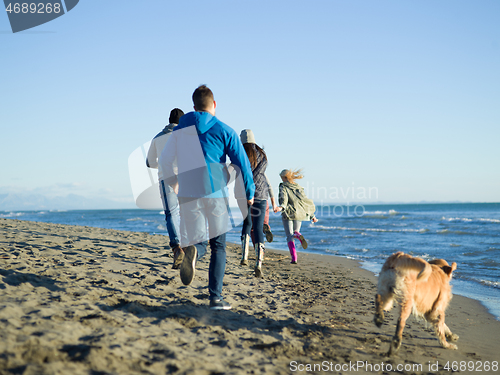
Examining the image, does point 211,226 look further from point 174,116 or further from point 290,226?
point 290,226

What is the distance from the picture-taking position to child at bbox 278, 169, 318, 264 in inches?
263

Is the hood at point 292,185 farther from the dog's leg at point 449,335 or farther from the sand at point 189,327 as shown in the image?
the dog's leg at point 449,335

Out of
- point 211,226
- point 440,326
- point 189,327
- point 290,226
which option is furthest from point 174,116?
point 440,326

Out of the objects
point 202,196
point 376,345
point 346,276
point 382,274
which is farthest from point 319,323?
point 346,276

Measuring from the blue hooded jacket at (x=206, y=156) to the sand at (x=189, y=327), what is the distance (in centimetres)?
119

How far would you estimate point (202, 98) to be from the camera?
3.31 m

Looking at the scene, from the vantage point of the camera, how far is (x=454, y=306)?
4562mm

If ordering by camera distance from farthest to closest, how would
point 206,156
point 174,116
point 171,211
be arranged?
point 174,116, point 171,211, point 206,156

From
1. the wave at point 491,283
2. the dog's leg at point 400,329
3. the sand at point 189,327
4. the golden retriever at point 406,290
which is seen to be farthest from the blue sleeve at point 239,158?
the wave at point 491,283

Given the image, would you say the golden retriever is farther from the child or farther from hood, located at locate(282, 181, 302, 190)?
hood, located at locate(282, 181, 302, 190)

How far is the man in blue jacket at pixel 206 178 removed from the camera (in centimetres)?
321

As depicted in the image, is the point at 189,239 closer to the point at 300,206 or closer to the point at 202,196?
the point at 202,196

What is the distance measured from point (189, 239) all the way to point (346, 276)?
395cm

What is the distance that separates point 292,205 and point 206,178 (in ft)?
12.5
